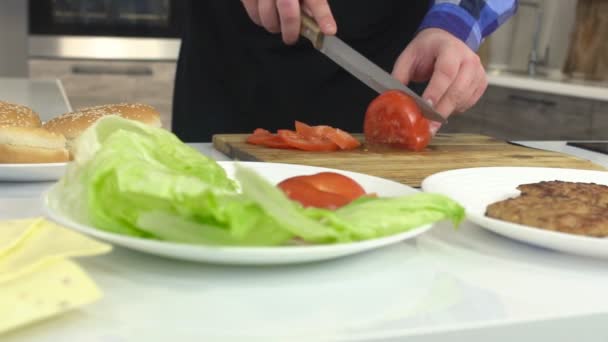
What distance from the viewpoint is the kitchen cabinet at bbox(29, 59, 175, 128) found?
3373 millimetres

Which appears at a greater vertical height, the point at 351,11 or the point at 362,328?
the point at 351,11

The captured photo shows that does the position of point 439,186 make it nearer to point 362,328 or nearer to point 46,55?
point 362,328

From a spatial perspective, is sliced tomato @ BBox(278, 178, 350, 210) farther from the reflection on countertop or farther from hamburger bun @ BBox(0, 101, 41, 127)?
the reflection on countertop

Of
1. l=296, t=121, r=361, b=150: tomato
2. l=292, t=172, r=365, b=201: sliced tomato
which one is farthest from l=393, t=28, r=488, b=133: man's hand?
l=292, t=172, r=365, b=201: sliced tomato

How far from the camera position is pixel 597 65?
3.34 m

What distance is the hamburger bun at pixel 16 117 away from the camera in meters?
0.94

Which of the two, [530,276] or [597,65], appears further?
[597,65]

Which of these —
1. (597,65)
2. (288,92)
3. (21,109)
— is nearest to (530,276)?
(21,109)

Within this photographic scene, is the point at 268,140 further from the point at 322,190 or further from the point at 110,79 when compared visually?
the point at 110,79

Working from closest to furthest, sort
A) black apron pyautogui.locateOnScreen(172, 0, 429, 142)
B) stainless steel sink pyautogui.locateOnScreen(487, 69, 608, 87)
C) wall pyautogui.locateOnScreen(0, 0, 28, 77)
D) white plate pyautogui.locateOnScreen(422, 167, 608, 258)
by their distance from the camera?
white plate pyautogui.locateOnScreen(422, 167, 608, 258) → black apron pyautogui.locateOnScreen(172, 0, 429, 142) → stainless steel sink pyautogui.locateOnScreen(487, 69, 608, 87) → wall pyautogui.locateOnScreen(0, 0, 28, 77)

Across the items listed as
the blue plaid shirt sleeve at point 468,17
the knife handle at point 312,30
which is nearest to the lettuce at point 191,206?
the knife handle at point 312,30

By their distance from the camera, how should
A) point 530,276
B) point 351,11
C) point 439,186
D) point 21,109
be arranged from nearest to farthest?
point 530,276 → point 439,186 → point 21,109 → point 351,11

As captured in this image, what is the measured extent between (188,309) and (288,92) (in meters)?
1.28

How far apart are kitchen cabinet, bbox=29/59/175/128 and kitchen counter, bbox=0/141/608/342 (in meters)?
2.93
